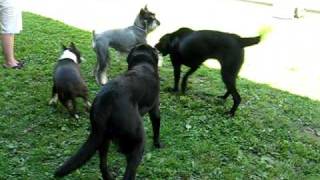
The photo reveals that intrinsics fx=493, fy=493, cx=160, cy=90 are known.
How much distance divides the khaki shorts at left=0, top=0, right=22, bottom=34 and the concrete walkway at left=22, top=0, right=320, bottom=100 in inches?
130

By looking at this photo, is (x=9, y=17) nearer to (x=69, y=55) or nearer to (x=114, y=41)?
(x=69, y=55)

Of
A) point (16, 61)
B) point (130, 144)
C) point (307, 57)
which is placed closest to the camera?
point (130, 144)

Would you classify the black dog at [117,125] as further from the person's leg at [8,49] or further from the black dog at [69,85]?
Result: the person's leg at [8,49]

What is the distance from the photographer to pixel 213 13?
43.8 ft

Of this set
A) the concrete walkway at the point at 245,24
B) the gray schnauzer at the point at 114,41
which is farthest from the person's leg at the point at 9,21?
the concrete walkway at the point at 245,24

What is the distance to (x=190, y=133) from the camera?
542cm

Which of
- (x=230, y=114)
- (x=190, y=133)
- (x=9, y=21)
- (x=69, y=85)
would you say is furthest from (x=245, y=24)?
(x=69, y=85)

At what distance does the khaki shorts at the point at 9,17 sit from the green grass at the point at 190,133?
1.98 ft

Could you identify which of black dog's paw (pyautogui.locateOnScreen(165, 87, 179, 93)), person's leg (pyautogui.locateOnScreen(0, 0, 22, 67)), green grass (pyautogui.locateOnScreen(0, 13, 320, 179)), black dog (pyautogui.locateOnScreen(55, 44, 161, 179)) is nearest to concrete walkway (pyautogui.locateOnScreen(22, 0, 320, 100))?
green grass (pyautogui.locateOnScreen(0, 13, 320, 179))

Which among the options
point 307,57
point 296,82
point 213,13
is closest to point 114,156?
point 296,82

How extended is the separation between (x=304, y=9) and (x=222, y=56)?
8.46 metres

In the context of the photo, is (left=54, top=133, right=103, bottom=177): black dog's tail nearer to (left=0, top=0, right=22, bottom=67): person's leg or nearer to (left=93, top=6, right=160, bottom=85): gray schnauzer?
(left=93, top=6, right=160, bottom=85): gray schnauzer

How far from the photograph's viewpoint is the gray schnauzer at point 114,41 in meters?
6.42

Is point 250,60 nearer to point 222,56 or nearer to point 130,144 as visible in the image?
point 222,56
